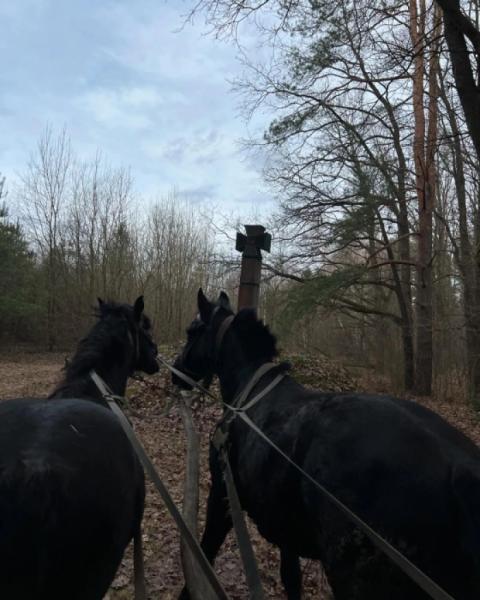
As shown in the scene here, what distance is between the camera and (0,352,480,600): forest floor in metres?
4.37

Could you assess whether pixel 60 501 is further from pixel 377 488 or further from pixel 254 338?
pixel 254 338

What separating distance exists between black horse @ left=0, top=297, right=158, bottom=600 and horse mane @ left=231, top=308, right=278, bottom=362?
1443 millimetres

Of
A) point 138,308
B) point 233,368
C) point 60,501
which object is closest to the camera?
point 60,501

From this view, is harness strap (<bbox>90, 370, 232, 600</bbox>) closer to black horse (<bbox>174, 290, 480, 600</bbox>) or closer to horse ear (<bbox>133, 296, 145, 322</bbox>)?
black horse (<bbox>174, 290, 480, 600</bbox>)

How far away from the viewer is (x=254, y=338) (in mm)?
4070

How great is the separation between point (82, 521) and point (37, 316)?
33.4 m

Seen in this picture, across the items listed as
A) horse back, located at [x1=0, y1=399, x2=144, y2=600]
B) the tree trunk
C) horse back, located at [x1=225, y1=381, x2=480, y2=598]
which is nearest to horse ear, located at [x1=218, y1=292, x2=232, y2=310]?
horse back, located at [x1=225, y1=381, x2=480, y2=598]

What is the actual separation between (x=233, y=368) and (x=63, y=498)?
217 centimetres

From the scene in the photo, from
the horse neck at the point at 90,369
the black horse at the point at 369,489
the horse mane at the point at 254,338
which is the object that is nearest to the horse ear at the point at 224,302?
the horse mane at the point at 254,338

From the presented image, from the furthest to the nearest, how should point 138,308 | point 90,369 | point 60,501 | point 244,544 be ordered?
point 138,308 < point 90,369 < point 244,544 < point 60,501

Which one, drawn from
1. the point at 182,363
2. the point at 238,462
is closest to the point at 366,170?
the point at 182,363

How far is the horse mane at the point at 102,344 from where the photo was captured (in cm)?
399

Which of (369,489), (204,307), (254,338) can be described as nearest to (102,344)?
(204,307)

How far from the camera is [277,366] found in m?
3.75
